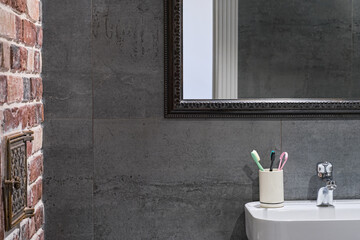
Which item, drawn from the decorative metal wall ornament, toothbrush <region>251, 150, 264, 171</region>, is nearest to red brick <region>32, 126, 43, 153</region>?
the decorative metal wall ornament

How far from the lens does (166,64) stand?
4.80 feet

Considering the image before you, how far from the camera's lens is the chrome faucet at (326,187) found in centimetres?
145

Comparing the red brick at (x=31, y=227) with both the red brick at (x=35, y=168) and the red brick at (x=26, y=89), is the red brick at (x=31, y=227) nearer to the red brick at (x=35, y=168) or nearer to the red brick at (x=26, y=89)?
the red brick at (x=35, y=168)

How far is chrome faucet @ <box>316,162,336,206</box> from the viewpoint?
1.45 meters

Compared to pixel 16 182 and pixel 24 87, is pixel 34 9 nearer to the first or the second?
pixel 24 87

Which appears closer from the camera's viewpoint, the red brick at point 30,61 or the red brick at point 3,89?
the red brick at point 3,89

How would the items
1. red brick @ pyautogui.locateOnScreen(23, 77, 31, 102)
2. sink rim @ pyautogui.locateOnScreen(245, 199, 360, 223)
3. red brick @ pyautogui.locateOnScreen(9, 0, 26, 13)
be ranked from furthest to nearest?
1. sink rim @ pyautogui.locateOnScreen(245, 199, 360, 223)
2. red brick @ pyautogui.locateOnScreen(23, 77, 31, 102)
3. red brick @ pyautogui.locateOnScreen(9, 0, 26, 13)

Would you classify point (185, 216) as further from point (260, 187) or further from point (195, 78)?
point (195, 78)

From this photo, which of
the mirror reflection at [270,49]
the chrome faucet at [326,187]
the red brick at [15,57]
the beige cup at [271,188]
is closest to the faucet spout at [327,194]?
the chrome faucet at [326,187]

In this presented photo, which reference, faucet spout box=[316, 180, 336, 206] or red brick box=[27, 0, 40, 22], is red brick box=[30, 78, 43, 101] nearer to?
red brick box=[27, 0, 40, 22]

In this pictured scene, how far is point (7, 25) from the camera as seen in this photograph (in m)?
1.05

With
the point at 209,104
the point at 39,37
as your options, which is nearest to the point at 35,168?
the point at 39,37

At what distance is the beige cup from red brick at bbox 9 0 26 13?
2.69ft

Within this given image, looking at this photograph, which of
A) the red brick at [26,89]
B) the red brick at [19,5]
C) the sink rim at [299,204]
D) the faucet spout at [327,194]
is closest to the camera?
the red brick at [19,5]
